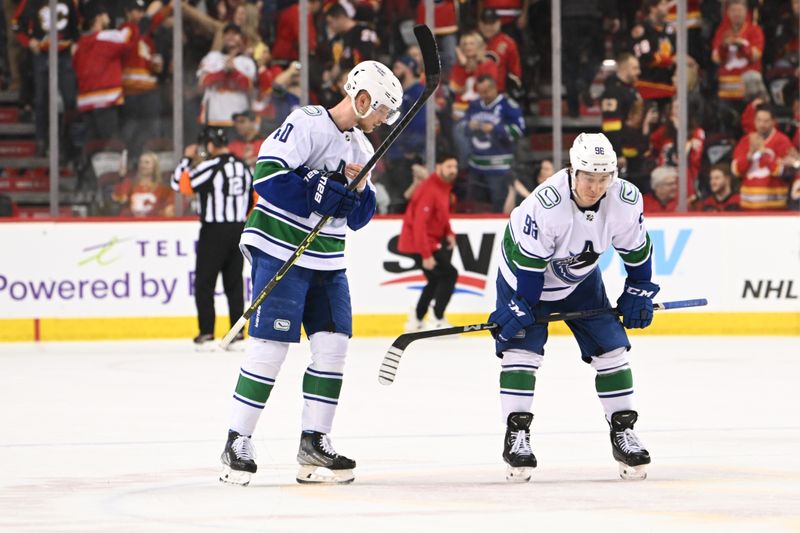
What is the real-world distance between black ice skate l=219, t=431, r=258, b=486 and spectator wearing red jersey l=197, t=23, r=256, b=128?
712cm

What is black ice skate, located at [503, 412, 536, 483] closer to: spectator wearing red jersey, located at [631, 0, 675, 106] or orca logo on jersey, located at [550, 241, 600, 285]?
orca logo on jersey, located at [550, 241, 600, 285]

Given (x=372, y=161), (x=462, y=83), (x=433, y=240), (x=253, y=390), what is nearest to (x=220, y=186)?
(x=433, y=240)

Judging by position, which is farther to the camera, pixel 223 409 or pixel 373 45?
pixel 373 45

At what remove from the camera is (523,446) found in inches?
204

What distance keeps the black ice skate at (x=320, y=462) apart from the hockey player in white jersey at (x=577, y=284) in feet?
1.72

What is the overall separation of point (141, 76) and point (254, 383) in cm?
742

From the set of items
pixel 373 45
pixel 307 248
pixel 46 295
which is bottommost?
pixel 46 295

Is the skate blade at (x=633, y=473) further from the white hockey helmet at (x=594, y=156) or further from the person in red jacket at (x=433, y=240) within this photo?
the person in red jacket at (x=433, y=240)

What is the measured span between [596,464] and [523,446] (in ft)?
1.41

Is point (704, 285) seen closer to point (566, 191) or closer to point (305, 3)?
point (305, 3)

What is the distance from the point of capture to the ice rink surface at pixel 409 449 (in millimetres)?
4414

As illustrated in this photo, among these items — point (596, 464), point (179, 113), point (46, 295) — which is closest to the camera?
point (596, 464)

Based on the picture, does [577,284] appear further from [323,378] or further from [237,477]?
[237,477]

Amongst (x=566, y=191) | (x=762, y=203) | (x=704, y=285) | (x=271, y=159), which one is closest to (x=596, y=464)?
(x=566, y=191)
